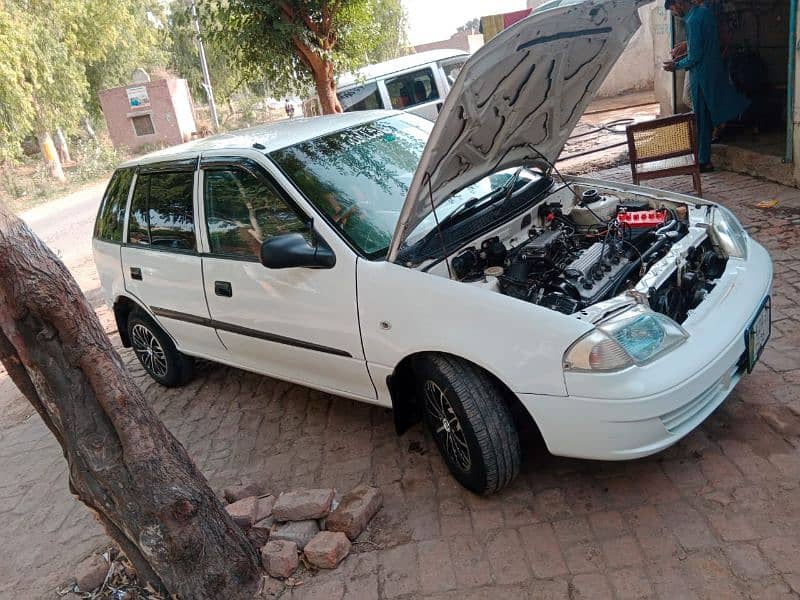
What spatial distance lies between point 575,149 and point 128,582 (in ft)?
30.5

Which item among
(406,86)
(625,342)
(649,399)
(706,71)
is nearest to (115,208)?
(625,342)

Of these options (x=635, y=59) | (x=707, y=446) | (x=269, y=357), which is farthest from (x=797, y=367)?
(x=635, y=59)

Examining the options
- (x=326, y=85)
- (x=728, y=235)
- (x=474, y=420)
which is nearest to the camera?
(x=474, y=420)

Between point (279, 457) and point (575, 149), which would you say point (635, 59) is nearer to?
point (575, 149)

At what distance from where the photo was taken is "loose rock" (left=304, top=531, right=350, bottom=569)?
2.89 m

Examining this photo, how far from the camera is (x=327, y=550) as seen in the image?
289 centimetres

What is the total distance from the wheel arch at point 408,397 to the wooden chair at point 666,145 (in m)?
3.79

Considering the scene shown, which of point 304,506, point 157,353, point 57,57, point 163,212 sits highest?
point 57,57

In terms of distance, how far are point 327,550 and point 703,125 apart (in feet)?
21.5

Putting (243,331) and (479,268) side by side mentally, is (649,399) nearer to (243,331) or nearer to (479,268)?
(479,268)

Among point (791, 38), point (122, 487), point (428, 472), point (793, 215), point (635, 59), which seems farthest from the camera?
point (635, 59)

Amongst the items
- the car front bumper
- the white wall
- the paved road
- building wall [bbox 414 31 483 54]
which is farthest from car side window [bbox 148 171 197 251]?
building wall [bbox 414 31 483 54]

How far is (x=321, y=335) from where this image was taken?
3434mm

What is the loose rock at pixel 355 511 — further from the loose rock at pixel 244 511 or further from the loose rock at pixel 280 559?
the loose rock at pixel 244 511
